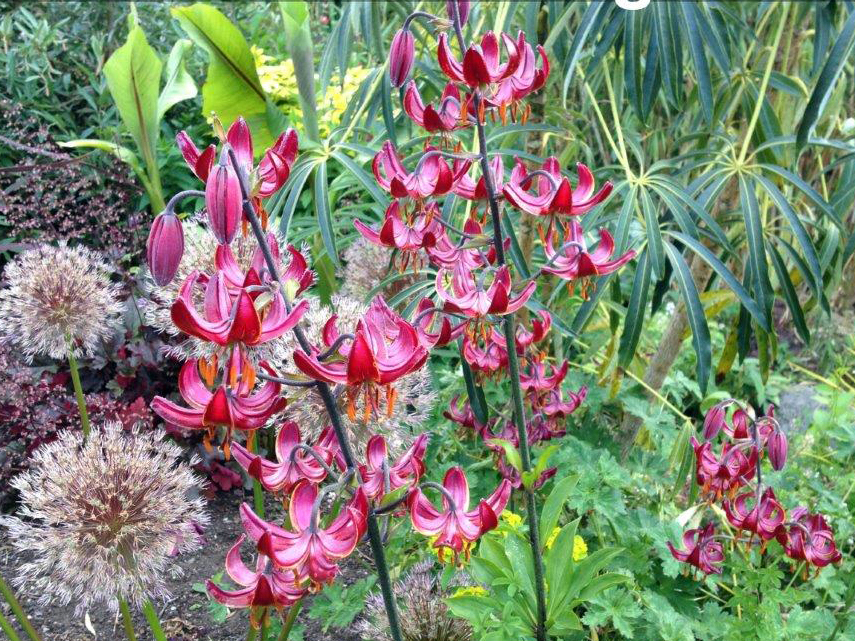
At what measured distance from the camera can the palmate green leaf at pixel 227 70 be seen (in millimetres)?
2070

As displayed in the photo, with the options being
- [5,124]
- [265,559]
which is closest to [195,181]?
[5,124]

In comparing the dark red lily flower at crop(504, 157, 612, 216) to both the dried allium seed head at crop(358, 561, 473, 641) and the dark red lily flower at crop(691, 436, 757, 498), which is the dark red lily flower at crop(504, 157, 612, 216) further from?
the dried allium seed head at crop(358, 561, 473, 641)

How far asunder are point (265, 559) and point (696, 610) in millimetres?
1063

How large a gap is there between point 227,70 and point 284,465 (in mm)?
1626

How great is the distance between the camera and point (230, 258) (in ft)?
2.60

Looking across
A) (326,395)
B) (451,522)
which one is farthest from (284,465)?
(451,522)

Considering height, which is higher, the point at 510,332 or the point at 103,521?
the point at 510,332

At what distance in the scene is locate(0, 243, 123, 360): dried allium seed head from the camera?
60.2 inches

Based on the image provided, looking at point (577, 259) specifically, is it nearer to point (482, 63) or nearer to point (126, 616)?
point (482, 63)

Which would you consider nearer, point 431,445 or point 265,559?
point 265,559

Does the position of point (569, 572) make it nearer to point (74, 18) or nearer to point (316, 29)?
point (74, 18)

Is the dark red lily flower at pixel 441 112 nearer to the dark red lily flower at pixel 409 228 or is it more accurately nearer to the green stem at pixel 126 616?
the dark red lily flower at pixel 409 228

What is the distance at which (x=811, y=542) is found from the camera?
4.42 ft

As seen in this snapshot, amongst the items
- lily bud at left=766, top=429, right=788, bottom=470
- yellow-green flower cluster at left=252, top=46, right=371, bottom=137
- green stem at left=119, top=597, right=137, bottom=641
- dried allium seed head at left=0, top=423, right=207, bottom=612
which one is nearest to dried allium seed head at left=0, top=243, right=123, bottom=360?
dried allium seed head at left=0, top=423, right=207, bottom=612
